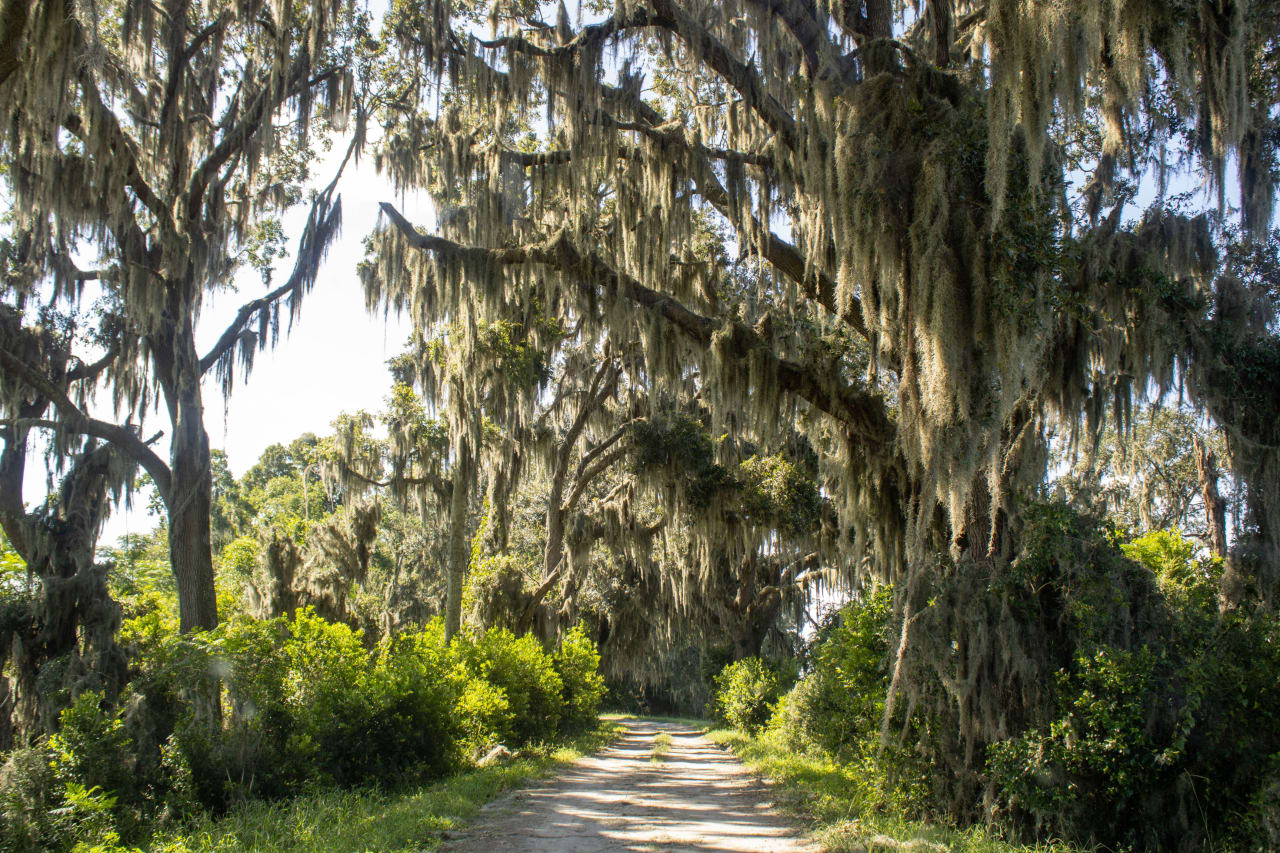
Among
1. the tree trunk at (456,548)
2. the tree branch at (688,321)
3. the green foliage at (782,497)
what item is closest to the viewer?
the tree branch at (688,321)

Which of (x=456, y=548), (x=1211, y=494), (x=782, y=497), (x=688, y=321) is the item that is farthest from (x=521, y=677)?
(x=1211, y=494)

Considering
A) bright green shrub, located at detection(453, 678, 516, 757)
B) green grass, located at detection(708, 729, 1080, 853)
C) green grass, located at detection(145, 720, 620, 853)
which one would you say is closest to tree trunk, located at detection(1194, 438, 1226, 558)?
green grass, located at detection(708, 729, 1080, 853)

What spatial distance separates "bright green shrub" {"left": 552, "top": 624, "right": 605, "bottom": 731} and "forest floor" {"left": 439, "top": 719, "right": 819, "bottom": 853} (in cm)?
486

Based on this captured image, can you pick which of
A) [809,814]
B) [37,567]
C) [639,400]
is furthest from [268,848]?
[639,400]

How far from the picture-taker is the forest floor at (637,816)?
6.74 meters

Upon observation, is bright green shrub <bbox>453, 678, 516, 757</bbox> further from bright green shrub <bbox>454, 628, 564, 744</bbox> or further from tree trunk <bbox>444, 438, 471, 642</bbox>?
tree trunk <bbox>444, 438, 471, 642</bbox>

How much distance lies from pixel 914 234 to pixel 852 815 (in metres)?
5.11

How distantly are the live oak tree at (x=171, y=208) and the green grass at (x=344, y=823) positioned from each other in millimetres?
4323

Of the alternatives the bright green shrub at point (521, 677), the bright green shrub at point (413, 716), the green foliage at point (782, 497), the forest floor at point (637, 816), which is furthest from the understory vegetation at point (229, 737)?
the green foliage at point (782, 497)

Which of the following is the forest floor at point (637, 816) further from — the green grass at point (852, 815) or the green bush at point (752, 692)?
the green bush at point (752, 692)

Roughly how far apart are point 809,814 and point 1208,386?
6016 millimetres

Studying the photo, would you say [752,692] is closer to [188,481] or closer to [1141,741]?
[188,481]

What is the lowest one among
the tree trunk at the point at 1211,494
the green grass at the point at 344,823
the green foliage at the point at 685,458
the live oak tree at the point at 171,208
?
the green grass at the point at 344,823

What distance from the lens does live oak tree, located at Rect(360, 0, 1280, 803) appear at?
6734mm
